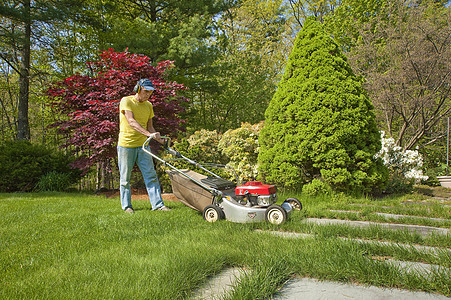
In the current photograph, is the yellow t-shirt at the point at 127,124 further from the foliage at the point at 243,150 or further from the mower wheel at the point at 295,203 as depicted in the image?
the foliage at the point at 243,150

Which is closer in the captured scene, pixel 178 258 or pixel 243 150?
pixel 178 258

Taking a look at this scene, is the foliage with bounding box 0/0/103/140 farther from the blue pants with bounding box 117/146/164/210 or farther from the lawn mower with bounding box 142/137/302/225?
the lawn mower with bounding box 142/137/302/225

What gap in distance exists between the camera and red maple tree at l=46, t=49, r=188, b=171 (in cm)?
707

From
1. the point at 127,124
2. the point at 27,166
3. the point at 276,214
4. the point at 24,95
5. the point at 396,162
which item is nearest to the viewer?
the point at 276,214

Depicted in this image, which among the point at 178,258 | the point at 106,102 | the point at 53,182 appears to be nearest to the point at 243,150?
the point at 106,102

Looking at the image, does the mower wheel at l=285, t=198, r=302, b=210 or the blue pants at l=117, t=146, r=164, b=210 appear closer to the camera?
the mower wheel at l=285, t=198, r=302, b=210

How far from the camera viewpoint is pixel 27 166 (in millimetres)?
8344

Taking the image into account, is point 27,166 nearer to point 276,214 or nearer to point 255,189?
point 255,189

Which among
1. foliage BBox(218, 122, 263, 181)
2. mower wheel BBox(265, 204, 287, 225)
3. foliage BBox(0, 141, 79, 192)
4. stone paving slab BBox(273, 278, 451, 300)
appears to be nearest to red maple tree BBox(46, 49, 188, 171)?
foliage BBox(0, 141, 79, 192)

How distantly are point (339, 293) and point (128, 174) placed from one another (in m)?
3.80

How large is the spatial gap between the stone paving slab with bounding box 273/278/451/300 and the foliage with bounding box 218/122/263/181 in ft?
17.7

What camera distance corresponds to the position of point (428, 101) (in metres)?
8.54

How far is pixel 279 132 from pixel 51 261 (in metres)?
4.61

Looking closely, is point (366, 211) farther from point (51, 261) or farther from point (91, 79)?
point (91, 79)
